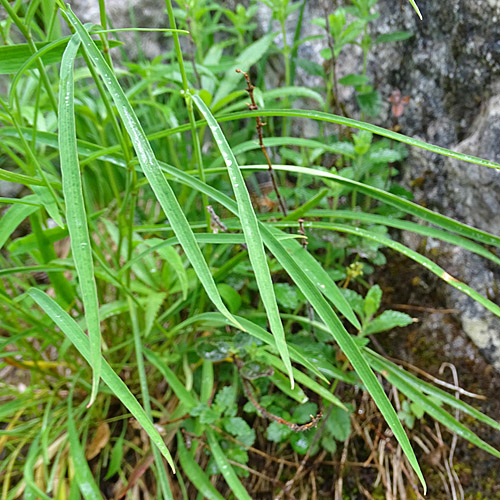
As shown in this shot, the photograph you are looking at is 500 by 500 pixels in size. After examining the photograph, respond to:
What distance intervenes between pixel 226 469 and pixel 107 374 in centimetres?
37

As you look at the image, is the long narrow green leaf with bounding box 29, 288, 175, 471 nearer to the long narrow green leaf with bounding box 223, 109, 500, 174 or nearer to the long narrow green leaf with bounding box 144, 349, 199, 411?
the long narrow green leaf with bounding box 144, 349, 199, 411

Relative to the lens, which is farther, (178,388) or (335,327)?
(178,388)

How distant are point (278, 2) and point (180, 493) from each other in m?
1.11

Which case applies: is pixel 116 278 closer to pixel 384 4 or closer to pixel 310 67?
pixel 310 67

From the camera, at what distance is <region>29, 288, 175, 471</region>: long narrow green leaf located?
47 centimetres

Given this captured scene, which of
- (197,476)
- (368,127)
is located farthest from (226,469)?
(368,127)

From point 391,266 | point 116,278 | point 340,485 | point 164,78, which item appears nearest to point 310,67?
point 164,78

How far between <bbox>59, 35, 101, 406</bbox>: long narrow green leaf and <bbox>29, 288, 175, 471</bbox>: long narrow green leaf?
4cm

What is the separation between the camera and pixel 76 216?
1.48 ft

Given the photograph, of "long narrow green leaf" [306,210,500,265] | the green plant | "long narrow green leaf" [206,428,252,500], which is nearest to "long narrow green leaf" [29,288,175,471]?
the green plant

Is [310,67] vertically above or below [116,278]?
above

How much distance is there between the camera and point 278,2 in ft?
3.43

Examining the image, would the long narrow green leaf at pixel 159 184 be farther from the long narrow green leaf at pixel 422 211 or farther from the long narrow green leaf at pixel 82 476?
the long narrow green leaf at pixel 82 476

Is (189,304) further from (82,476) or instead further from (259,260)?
(259,260)
